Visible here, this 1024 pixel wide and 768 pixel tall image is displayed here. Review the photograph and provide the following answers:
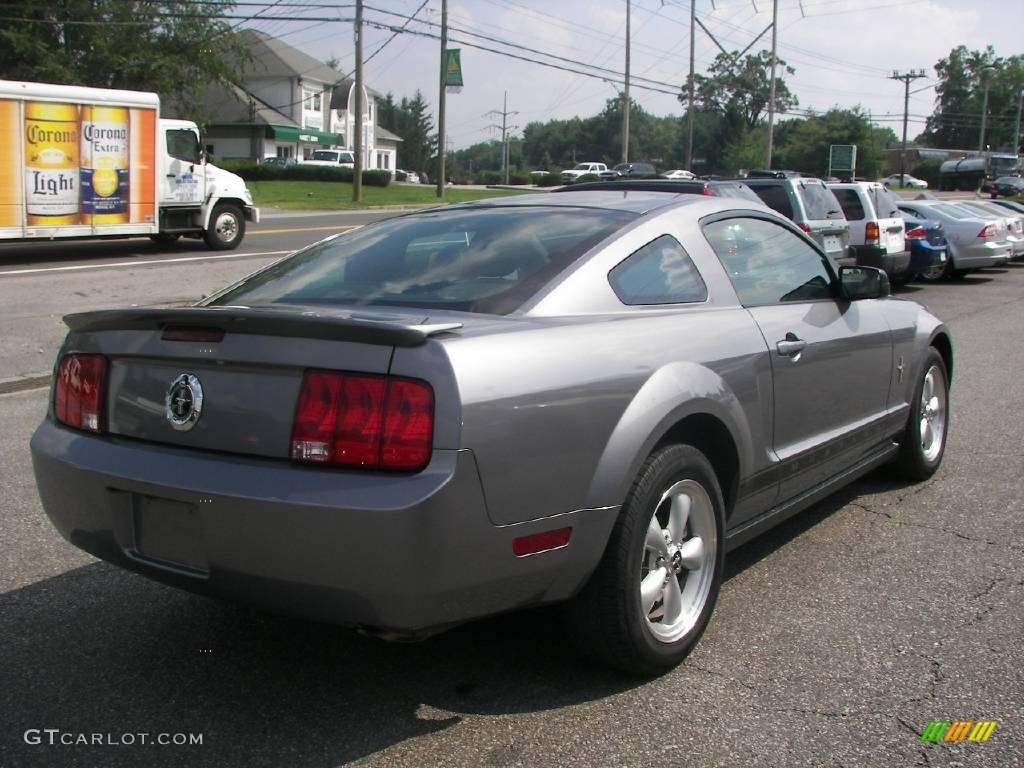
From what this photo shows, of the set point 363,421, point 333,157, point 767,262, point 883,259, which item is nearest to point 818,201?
point 883,259

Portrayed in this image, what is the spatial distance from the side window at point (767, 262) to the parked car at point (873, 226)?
10.9m

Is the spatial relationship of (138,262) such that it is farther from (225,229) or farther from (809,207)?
(809,207)

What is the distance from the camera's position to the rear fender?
3045 millimetres

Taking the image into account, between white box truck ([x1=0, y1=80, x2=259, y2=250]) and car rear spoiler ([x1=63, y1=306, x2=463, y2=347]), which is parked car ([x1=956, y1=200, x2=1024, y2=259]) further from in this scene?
car rear spoiler ([x1=63, y1=306, x2=463, y2=347])

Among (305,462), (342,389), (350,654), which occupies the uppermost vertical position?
(342,389)

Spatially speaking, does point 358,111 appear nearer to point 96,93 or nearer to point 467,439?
point 96,93

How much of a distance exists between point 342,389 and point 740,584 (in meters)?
2.11

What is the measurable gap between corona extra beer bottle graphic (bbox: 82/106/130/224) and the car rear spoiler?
16.5 metres

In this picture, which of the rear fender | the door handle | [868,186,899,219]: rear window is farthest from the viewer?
[868,186,899,219]: rear window

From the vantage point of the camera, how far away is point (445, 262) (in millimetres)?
3648

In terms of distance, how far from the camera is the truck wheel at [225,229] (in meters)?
20.1

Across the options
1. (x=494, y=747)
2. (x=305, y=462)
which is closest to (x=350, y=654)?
(x=494, y=747)

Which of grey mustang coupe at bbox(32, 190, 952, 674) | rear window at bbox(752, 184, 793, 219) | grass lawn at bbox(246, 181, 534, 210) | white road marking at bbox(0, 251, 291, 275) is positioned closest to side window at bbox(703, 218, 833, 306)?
grey mustang coupe at bbox(32, 190, 952, 674)

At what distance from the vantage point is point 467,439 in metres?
2.68
